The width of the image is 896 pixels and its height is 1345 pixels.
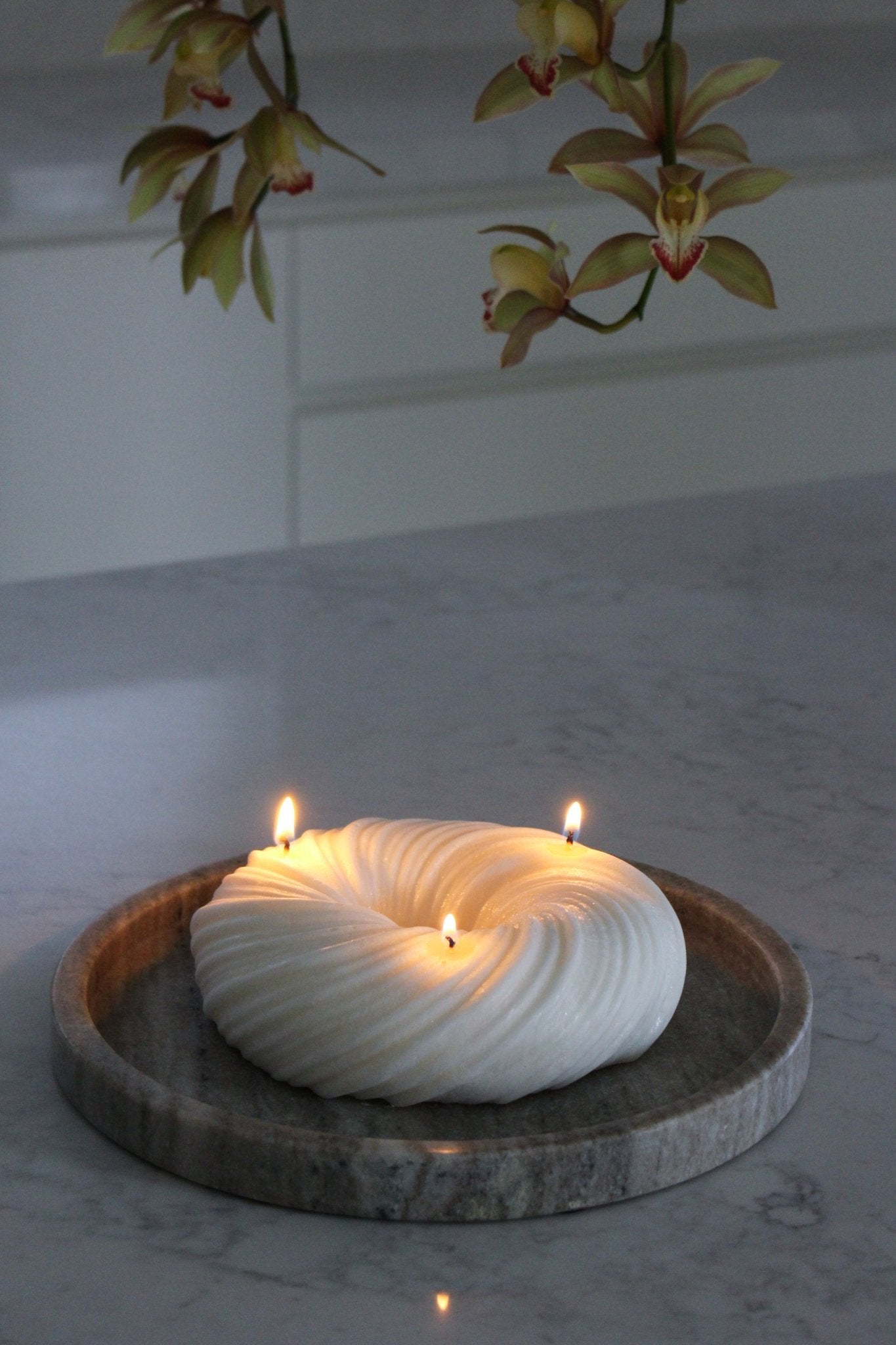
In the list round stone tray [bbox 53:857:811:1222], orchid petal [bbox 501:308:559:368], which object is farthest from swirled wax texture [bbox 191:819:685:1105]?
orchid petal [bbox 501:308:559:368]

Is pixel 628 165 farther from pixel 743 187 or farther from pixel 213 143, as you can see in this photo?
pixel 213 143

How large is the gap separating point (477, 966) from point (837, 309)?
8.01ft

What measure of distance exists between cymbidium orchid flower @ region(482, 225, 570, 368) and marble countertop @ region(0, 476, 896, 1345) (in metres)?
0.30

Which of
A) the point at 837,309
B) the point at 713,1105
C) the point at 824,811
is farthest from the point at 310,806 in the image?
the point at 837,309

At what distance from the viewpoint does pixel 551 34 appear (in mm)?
510

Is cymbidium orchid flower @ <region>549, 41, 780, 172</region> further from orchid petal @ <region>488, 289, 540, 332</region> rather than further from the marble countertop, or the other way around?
the marble countertop

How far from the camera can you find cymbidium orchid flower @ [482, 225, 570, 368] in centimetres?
58

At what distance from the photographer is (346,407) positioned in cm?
255

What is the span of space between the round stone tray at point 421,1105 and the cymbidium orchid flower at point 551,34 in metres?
0.34

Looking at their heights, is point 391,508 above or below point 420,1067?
above

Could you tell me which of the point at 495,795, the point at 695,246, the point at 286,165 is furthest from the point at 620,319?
the point at 495,795

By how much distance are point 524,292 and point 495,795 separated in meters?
0.42

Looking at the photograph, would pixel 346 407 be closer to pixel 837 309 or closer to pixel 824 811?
pixel 837 309

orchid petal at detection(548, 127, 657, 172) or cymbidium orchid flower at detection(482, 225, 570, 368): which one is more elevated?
orchid petal at detection(548, 127, 657, 172)
